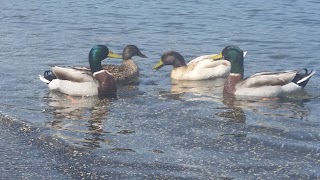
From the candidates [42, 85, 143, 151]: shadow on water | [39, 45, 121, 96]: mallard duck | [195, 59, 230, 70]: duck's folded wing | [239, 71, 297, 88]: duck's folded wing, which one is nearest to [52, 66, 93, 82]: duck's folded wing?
[39, 45, 121, 96]: mallard duck

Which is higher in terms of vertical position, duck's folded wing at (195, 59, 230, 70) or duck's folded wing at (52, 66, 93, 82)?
duck's folded wing at (52, 66, 93, 82)

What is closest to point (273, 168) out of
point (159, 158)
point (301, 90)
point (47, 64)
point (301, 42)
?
point (159, 158)

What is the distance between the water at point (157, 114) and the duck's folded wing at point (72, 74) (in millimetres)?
379

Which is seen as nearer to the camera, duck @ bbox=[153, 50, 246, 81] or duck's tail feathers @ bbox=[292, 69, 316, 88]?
duck's tail feathers @ bbox=[292, 69, 316, 88]

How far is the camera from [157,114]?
11.5 metres

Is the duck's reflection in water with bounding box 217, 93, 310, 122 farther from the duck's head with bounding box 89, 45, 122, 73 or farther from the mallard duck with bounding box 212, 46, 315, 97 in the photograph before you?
the duck's head with bounding box 89, 45, 122, 73

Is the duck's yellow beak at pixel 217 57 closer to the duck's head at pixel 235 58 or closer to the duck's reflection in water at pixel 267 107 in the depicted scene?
the duck's head at pixel 235 58

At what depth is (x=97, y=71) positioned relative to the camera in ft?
44.5

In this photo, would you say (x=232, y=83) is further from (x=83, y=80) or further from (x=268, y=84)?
(x=83, y=80)

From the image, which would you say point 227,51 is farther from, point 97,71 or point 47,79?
Result: point 47,79

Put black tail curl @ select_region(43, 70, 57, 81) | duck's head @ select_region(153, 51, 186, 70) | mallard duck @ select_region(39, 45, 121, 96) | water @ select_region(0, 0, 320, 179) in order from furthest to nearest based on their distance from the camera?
duck's head @ select_region(153, 51, 186, 70)
black tail curl @ select_region(43, 70, 57, 81)
mallard duck @ select_region(39, 45, 121, 96)
water @ select_region(0, 0, 320, 179)

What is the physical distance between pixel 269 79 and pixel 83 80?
3.31 metres

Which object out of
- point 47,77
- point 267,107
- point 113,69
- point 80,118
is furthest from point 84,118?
point 113,69

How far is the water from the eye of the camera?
29.2ft
